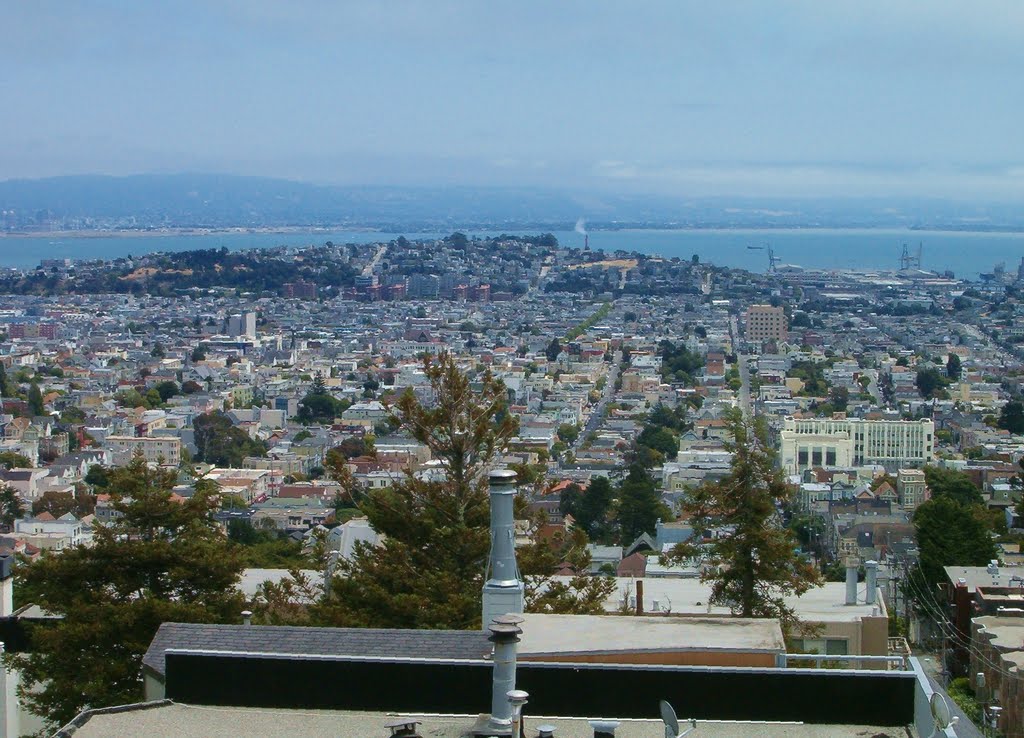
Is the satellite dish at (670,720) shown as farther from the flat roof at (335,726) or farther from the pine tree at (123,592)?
the pine tree at (123,592)

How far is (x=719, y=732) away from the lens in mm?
5391

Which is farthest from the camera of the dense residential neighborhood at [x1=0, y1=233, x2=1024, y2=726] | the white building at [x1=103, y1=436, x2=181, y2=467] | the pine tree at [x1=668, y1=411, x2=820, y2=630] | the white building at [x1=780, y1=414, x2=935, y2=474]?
the white building at [x1=103, y1=436, x2=181, y2=467]

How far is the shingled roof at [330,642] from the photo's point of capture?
600 centimetres

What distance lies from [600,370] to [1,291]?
214ft

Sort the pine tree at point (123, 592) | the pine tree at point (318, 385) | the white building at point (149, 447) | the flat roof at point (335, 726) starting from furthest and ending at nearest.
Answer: the pine tree at point (318, 385)
the white building at point (149, 447)
the pine tree at point (123, 592)
the flat roof at point (335, 726)

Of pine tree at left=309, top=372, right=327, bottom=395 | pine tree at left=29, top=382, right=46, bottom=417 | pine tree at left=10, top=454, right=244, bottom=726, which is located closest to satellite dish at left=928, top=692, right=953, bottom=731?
pine tree at left=10, top=454, right=244, bottom=726

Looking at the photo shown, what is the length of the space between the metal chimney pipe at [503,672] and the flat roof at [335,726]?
194 mm

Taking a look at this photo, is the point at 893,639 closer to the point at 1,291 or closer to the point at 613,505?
the point at 613,505

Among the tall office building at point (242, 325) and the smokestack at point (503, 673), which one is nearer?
the smokestack at point (503, 673)

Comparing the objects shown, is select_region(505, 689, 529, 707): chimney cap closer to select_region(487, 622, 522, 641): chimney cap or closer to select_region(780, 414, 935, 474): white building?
select_region(487, 622, 522, 641): chimney cap

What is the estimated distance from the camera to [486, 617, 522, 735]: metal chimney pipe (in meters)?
5.02

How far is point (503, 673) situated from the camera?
509 cm

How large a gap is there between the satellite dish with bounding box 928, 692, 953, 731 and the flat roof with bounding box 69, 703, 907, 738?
53 centimetres

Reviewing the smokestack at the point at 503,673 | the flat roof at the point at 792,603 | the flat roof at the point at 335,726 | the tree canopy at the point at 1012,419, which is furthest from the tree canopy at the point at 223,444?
the smokestack at the point at 503,673
